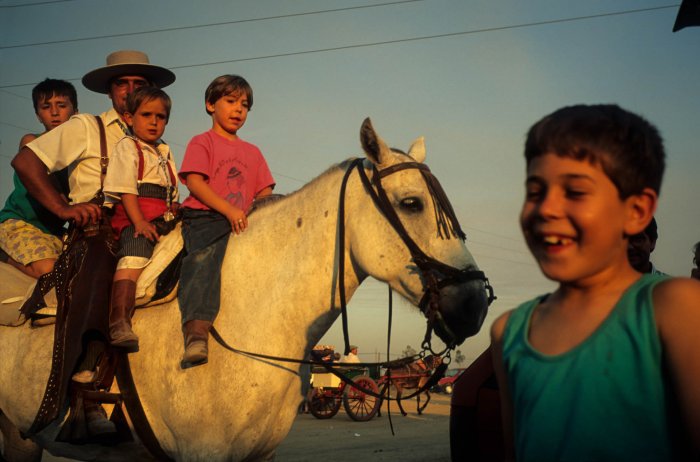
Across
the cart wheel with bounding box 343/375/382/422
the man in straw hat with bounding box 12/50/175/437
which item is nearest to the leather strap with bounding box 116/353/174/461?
the man in straw hat with bounding box 12/50/175/437

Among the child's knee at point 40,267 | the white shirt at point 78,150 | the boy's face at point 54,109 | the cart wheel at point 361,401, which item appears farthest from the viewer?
the cart wheel at point 361,401

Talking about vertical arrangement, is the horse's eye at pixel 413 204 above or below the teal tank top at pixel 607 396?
above

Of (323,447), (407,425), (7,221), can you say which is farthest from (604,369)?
(407,425)

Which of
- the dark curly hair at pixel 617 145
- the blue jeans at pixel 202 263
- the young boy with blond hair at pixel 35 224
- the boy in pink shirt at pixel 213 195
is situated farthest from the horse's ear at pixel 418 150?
the dark curly hair at pixel 617 145

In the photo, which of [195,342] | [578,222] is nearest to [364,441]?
[195,342]

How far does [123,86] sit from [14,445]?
10.6 feet

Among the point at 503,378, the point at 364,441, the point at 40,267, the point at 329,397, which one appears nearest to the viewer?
the point at 503,378

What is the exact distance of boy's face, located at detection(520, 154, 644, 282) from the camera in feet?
5.27

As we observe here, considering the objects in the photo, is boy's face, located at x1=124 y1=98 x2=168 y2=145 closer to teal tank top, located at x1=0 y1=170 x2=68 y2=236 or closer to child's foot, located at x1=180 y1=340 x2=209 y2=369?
teal tank top, located at x1=0 y1=170 x2=68 y2=236

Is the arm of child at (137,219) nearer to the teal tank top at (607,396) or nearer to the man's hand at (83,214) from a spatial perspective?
the man's hand at (83,214)

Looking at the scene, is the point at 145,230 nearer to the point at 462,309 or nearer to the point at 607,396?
the point at 462,309

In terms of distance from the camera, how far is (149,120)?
5250mm

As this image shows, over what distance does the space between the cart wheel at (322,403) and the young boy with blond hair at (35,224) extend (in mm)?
17712

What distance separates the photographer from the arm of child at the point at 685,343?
4.72ft
